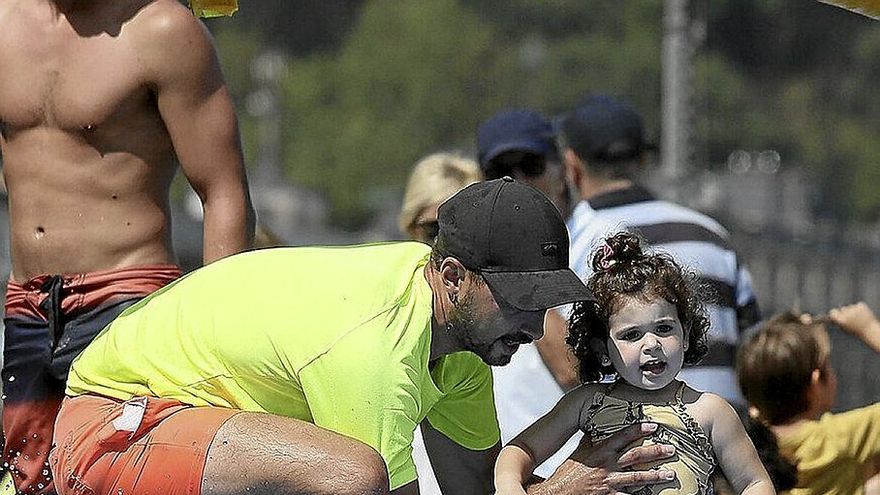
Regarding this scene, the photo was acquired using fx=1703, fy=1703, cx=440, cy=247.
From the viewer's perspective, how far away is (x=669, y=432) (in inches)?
156

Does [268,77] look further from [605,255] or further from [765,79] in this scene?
[605,255]

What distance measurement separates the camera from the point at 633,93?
52344 mm

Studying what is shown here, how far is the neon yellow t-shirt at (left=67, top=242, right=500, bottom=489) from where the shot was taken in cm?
371

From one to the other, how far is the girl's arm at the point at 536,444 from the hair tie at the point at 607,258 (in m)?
0.31

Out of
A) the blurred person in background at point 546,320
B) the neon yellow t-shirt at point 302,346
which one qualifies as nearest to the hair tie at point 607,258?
the neon yellow t-shirt at point 302,346

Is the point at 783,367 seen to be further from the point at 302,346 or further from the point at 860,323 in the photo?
the point at 302,346

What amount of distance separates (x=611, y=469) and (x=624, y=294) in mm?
421

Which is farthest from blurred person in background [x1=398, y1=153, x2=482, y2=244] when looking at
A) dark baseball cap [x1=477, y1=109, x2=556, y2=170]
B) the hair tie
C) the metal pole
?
the metal pole

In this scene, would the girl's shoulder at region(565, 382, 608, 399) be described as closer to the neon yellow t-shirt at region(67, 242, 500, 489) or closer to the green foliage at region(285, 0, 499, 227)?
the neon yellow t-shirt at region(67, 242, 500, 489)

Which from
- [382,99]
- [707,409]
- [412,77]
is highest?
[707,409]

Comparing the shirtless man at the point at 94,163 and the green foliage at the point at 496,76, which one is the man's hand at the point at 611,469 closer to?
the shirtless man at the point at 94,163

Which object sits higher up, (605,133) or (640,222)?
(605,133)

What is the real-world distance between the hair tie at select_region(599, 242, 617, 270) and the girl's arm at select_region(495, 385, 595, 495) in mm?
306

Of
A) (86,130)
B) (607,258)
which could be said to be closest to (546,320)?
(607,258)
